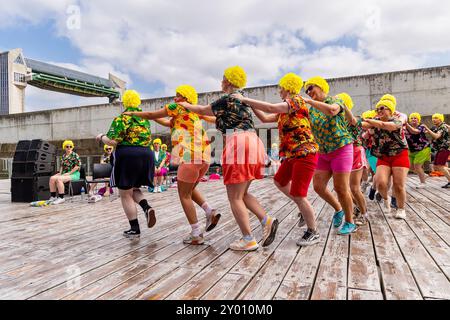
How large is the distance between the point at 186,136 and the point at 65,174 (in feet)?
17.5

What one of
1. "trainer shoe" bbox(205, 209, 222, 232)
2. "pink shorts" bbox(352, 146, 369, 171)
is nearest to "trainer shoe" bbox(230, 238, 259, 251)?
"trainer shoe" bbox(205, 209, 222, 232)

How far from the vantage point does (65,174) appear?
7355mm

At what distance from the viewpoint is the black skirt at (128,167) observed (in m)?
3.44

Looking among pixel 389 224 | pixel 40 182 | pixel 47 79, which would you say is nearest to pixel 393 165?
pixel 389 224

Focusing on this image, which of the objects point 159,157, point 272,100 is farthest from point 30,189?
point 272,100

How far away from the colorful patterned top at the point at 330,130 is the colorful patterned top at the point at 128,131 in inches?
74.0

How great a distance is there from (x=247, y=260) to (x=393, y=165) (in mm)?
2788

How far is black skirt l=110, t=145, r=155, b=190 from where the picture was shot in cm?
344

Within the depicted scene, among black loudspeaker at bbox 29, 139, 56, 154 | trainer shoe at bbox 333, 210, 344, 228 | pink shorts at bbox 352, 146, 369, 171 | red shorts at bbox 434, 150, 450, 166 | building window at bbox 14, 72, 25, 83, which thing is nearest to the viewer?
trainer shoe at bbox 333, 210, 344, 228

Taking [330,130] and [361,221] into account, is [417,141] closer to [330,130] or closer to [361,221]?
[361,221]

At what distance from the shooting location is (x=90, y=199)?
7055mm

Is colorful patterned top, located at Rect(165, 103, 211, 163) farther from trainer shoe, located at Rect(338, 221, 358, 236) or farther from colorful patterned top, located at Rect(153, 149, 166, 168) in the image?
colorful patterned top, located at Rect(153, 149, 166, 168)

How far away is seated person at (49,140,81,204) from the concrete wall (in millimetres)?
8504
